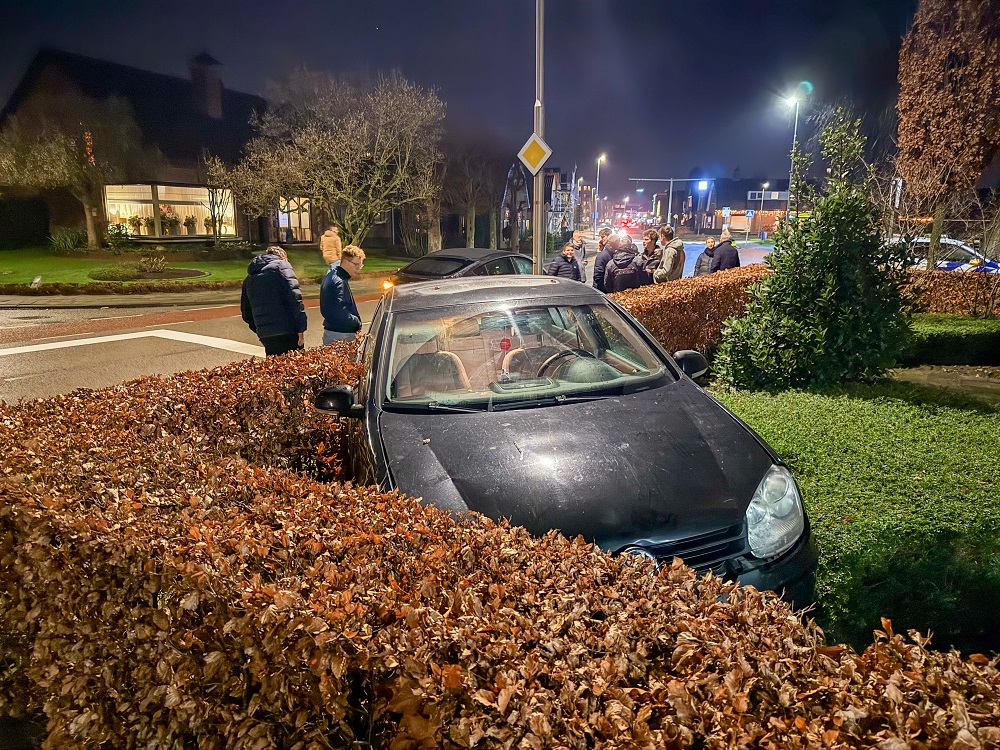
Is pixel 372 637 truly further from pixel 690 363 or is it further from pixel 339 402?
pixel 690 363

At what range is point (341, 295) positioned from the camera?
701cm

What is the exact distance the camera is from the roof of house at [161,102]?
33.3 metres

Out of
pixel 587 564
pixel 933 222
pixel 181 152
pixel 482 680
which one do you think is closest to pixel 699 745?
pixel 482 680

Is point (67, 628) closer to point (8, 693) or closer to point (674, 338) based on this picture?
point (8, 693)

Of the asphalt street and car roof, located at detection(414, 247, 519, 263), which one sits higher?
car roof, located at detection(414, 247, 519, 263)

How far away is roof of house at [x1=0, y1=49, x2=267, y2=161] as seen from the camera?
3328 centimetres

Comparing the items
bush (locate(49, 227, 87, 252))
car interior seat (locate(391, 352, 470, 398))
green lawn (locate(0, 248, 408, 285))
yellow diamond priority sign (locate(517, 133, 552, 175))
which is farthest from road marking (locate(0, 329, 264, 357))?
bush (locate(49, 227, 87, 252))

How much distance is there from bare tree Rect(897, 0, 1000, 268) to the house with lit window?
25.1m

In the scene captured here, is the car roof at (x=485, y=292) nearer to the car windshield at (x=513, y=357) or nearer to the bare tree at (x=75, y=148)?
the car windshield at (x=513, y=357)

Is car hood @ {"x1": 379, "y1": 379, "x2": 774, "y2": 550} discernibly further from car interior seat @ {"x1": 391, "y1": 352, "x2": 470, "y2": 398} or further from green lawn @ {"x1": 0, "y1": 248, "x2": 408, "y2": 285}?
green lawn @ {"x1": 0, "y1": 248, "x2": 408, "y2": 285}

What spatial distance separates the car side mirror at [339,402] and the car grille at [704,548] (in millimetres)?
1797

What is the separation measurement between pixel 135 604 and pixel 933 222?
51.5 ft

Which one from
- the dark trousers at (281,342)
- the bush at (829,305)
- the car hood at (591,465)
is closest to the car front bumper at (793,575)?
the car hood at (591,465)

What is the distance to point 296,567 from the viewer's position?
1999mm
